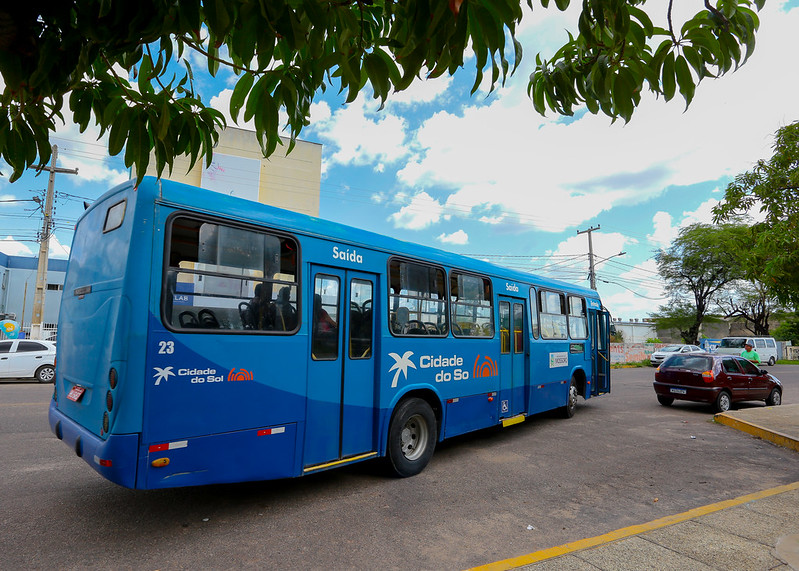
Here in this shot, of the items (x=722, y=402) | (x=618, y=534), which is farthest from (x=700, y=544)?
(x=722, y=402)

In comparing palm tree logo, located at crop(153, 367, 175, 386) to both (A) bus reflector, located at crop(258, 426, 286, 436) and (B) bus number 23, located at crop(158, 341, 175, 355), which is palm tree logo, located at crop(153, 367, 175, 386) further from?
(A) bus reflector, located at crop(258, 426, 286, 436)

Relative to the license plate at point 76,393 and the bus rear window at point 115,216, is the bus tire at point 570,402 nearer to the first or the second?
the license plate at point 76,393

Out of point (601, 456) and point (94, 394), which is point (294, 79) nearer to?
point (94, 394)

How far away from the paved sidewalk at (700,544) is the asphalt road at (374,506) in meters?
0.30

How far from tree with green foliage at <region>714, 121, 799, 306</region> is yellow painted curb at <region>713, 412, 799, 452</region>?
2476 mm

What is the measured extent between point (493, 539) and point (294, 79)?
418cm

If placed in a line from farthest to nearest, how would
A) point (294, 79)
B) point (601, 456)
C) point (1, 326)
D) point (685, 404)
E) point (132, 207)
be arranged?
point (1, 326)
point (685, 404)
point (601, 456)
point (132, 207)
point (294, 79)

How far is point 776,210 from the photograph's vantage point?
7.95 meters

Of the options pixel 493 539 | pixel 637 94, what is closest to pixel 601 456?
pixel 493 539

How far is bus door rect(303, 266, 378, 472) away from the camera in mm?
5324

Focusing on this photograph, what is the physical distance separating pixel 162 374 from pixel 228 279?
1.05 metres

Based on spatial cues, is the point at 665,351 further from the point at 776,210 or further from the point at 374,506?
the point at 374,506

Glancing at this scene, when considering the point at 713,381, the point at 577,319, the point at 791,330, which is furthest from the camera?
the point at 791,330

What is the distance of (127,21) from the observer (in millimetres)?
1754
